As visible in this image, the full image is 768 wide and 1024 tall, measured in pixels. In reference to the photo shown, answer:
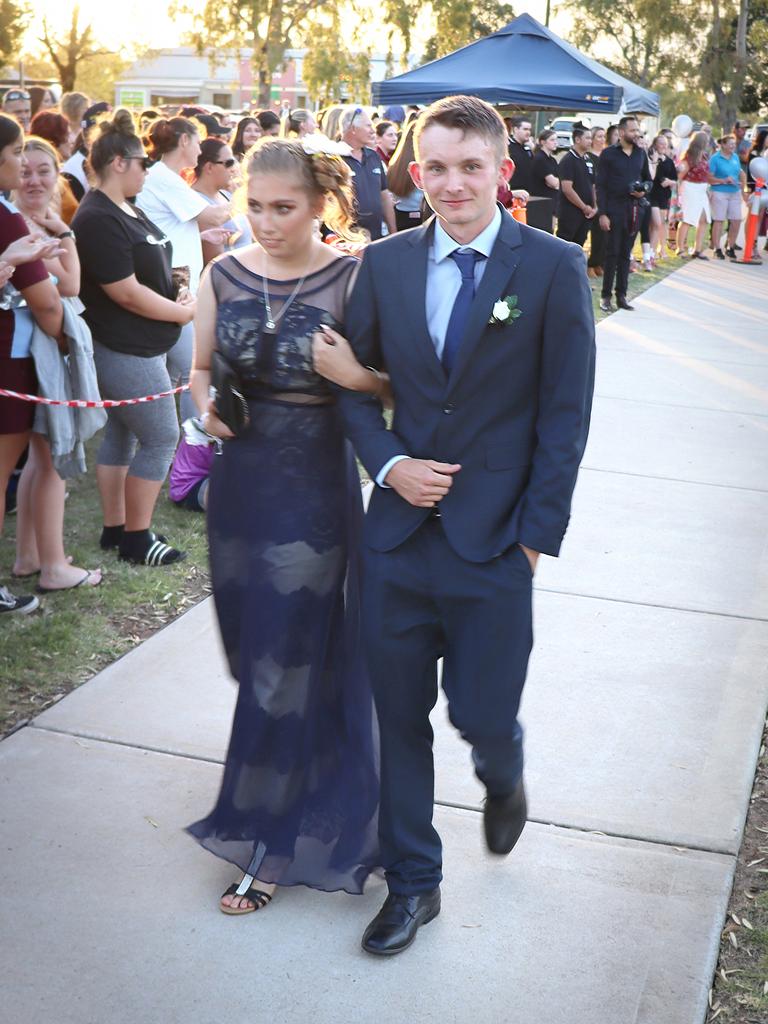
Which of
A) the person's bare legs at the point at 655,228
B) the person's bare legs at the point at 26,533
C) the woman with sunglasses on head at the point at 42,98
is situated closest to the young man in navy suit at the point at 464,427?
the person's bare legs at the point at 26,533

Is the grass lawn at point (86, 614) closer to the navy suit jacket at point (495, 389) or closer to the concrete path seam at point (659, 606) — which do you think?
the concrete path seam at point (659, 606)

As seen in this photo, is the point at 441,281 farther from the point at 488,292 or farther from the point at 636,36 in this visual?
the point at 636,36

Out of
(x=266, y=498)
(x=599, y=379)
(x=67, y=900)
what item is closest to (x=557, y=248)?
(x=266, y=498)

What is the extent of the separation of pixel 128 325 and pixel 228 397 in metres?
2.83

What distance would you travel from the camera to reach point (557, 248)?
285 centimetres

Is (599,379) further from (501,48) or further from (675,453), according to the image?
(501,48)

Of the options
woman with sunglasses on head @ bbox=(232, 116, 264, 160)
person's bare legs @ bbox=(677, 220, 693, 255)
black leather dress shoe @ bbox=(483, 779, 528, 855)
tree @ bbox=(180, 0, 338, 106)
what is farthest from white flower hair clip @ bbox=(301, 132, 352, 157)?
tree @ bbox=(180, 0, 338, 106)

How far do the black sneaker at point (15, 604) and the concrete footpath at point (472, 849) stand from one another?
0.64 metres

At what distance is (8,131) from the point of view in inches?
191

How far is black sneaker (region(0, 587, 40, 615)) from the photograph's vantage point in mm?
5285

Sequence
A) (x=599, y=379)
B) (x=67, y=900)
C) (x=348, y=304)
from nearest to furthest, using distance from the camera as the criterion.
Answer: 1. (x=348, y=304)
2. (x=67, y=900)
3. (x=599, y=379)

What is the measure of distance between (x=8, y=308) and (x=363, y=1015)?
3.33 metres

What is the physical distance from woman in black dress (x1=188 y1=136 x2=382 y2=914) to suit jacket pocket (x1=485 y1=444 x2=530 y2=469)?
53 centimetres

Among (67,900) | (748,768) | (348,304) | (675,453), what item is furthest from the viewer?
(675,453)
